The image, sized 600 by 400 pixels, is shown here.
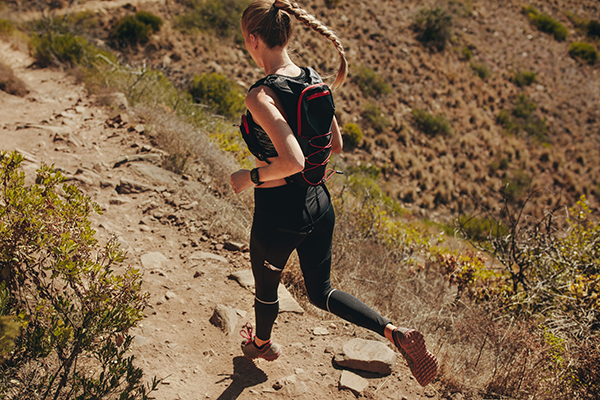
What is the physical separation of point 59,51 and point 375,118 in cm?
1090

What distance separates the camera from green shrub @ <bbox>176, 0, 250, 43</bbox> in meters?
14.5

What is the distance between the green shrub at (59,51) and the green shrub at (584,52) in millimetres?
27423

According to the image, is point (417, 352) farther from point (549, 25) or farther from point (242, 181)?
point (549, 25)

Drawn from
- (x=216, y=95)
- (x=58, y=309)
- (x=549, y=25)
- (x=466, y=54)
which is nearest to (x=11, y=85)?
(x=216, y=95)

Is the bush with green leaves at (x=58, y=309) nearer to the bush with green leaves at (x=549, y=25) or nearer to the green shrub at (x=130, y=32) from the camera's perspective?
the green shrub at (x=130, y=32)

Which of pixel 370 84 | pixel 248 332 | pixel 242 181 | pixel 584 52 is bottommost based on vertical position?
pixel 370 84

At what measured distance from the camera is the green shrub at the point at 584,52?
2327cm

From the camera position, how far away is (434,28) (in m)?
19.8

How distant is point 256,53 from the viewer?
5.41 ft

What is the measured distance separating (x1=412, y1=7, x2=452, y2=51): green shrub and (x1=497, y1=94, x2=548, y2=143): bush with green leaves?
4911 millimetres

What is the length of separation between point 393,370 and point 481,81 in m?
20.3

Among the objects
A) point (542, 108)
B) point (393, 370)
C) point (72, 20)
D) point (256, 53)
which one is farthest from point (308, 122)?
point (542, 108)

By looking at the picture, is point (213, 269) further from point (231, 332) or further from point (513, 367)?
point (513, 367)

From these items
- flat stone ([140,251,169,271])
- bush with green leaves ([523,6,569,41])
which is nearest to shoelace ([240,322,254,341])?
flat stone ([140,251,169,271])
